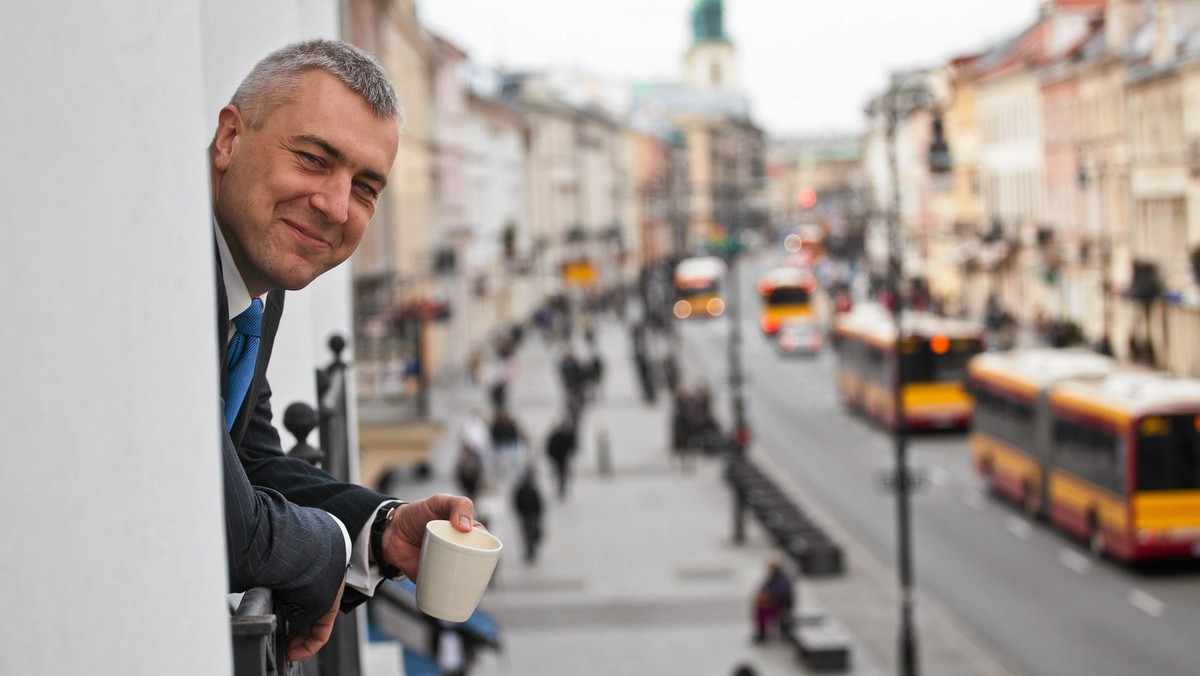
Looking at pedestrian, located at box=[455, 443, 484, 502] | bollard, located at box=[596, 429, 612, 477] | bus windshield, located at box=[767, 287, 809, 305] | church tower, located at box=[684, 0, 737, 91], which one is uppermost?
church tower, located at box=[684, 0, 737, 91]

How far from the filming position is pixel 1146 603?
22.7 metres

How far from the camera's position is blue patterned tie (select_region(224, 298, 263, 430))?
255 cm

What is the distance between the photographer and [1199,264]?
139 ft

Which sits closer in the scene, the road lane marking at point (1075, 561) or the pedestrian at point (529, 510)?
the road lane marking at point (1075, 561)

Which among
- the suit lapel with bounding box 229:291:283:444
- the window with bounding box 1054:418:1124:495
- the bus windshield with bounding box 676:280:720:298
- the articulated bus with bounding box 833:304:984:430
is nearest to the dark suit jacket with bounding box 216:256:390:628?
the suit lapel with bounding box 229:291:283:444

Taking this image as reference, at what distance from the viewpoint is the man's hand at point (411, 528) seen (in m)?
2.63

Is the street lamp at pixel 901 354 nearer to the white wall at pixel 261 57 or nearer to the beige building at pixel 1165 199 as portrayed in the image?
the white wall at pixel 261 57

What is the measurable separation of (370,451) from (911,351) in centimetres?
2098

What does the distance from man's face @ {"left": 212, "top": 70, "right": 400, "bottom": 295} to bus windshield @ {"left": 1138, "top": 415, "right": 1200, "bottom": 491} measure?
22.6 m

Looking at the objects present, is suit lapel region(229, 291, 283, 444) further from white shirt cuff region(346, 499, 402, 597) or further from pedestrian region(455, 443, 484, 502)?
pedestrian region(455, 443, 484, 502)

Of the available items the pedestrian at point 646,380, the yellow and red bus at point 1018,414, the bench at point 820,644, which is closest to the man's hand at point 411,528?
the bench at point 820,644

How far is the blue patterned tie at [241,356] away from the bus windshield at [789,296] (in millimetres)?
68184

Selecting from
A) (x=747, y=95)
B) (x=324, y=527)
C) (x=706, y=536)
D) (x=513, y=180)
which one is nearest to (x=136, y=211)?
(x=324, y=527)

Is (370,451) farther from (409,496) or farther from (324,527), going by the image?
(324,527)
